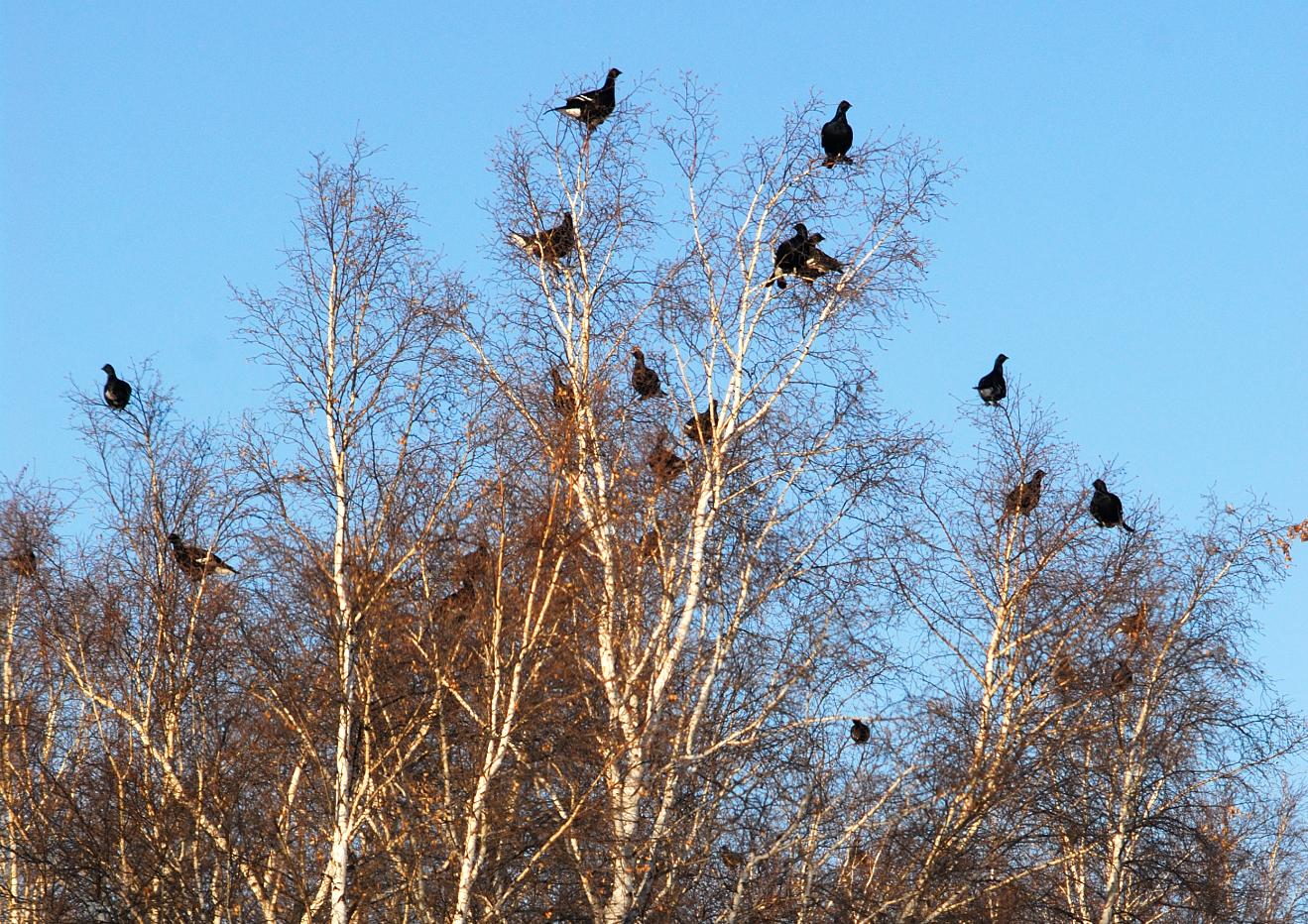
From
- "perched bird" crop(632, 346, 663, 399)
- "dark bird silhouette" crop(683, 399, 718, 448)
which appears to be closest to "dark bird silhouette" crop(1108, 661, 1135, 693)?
"dark bird silhouette" crop(683, 399, 718, 448)

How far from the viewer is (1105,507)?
18.1 metres

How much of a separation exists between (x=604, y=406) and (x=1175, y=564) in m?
7.81

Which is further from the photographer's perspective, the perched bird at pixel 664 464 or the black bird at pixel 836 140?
the black bird at pixel 836 140

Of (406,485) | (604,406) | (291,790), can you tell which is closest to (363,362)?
(406,485)

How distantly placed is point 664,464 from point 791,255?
2379mm

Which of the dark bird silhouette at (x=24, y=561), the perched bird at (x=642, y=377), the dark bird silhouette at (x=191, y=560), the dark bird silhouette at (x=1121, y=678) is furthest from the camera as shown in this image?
the dark bird silhouette at (x=24, y=561)

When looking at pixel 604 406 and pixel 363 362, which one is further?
pixel 604 406

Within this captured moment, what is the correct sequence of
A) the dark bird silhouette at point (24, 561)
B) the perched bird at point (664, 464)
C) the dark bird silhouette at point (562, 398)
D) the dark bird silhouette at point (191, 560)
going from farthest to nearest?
the dark bird silhouette at point (24, 561) → the dark bird silhouette at point (191, 560) → the perched bird at point (664, 464) → the dark bird silhouette at point (562, 398)

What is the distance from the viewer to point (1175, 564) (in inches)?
791

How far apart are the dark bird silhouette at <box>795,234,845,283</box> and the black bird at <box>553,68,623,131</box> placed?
93.3 inches

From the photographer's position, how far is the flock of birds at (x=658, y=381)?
1595cm

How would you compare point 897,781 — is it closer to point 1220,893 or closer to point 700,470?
point 700,470

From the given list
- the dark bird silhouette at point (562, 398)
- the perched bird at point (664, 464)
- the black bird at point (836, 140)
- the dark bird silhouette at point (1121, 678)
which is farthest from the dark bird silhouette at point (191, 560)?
the dark bird silhouette at point (1121, 678)

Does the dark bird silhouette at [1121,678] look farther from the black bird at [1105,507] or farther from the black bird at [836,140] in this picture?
the black bird at [836,140]
